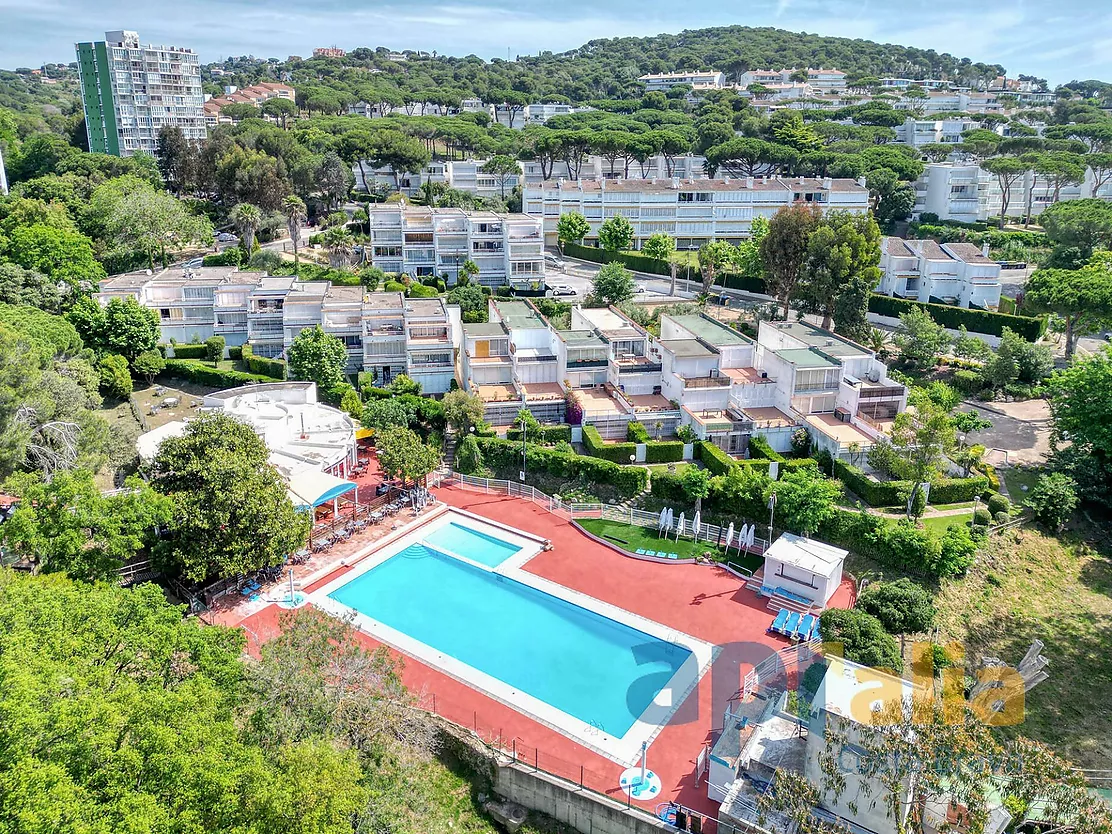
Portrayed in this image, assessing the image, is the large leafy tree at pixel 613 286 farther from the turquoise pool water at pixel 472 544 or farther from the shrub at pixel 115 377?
the shrub at pixel 115 377

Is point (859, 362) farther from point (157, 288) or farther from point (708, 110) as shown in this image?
point (708, 110)

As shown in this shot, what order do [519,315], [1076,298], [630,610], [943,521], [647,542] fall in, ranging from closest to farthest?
1. [630,610]
2. [943,521]
3. [647,542]
4. [1076,298]
5. [519,315]

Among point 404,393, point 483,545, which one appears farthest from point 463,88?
point 483,545

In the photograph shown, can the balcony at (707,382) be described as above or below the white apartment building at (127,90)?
below

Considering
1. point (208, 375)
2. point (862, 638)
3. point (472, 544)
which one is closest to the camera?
point (862, 638)

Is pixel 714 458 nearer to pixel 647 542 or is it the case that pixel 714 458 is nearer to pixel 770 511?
pixel 770 511

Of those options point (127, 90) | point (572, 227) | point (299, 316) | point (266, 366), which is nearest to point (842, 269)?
point (572, 227)

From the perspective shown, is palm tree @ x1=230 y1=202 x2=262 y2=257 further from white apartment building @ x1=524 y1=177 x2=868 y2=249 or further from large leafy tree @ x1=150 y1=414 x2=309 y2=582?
large leafy tree @ x1=150 y1=414 x2=309 y2=582

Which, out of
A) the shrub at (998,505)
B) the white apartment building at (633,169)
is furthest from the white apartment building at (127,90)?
the shrub at (998,505)

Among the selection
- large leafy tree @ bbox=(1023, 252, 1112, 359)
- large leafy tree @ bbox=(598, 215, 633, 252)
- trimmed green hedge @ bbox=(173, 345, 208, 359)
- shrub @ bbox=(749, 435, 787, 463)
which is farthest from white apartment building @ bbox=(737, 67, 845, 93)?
shrub @ bbox=(749, 435, 787, 463)
